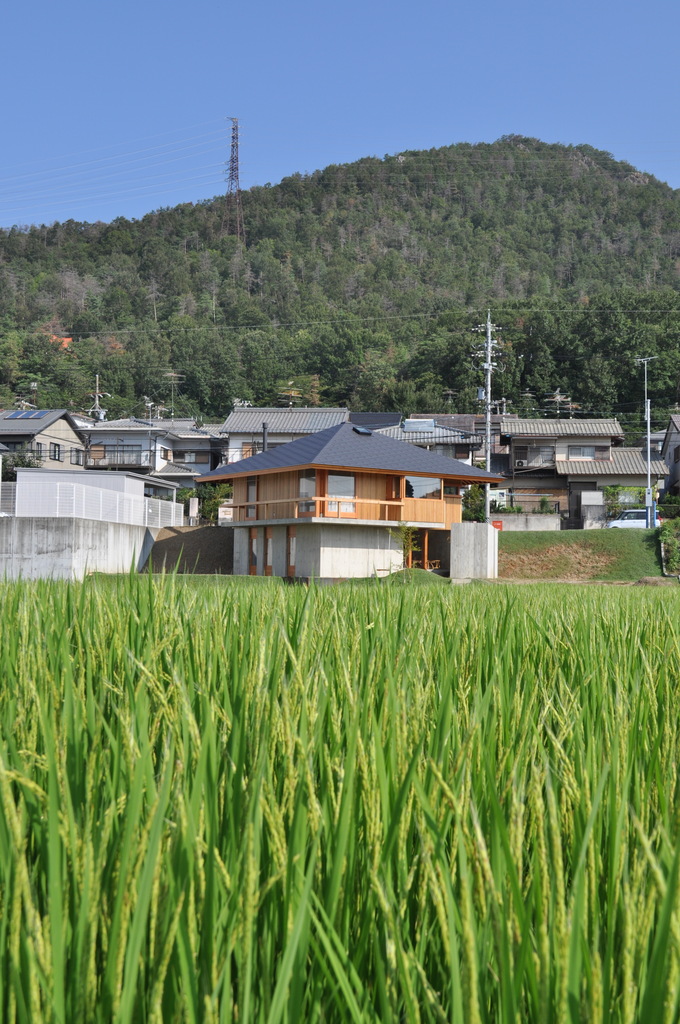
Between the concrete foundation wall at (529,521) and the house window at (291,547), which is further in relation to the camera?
the concrete foundation wall at (529,521)

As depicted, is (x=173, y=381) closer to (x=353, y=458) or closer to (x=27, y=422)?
(x=27, y=422)

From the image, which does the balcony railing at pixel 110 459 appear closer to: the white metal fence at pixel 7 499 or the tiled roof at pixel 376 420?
the tiled roof at pixel 376 420

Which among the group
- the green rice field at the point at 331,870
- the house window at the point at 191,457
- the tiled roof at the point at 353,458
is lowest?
the green rice field at the point at 331,870

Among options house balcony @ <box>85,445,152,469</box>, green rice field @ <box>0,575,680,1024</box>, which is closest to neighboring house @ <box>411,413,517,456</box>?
house balcony @ <box>85,445,152,469</box>

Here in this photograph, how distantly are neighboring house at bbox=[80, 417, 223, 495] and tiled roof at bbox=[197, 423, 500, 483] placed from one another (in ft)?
91.1

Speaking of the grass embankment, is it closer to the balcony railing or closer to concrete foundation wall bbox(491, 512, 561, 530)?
concrete foundation wall bbox(491, 512, 561, 530)

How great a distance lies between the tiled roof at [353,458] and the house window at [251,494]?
744mm

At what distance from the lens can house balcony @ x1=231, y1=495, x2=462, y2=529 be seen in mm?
29219

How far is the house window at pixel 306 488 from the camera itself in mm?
29594

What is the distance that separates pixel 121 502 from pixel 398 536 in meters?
10.8

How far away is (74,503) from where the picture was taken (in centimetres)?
2828

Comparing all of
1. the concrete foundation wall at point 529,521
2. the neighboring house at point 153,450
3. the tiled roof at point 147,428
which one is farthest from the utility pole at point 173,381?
the concrete foundation wall at point 529,521

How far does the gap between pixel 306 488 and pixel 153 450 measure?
33015 mm

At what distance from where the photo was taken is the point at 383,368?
81.7 meters
